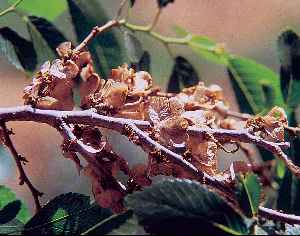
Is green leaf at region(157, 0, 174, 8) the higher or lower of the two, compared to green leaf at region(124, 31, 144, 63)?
higher

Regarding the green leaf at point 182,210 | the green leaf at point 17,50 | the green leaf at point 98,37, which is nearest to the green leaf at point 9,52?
the green leaf at point 17,50

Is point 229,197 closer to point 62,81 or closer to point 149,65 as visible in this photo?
point 62,81

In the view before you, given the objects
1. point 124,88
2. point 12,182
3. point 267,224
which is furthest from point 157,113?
point 12,182

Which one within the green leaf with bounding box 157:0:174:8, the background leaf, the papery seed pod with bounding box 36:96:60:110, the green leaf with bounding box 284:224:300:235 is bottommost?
the green leaf with bounding box 284:224:300:235

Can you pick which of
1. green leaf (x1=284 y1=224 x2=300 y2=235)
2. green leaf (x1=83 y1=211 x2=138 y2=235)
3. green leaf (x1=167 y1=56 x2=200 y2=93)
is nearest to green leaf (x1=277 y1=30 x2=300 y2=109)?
green leaf (x1=167 y1=56 x2=200 y2=93)

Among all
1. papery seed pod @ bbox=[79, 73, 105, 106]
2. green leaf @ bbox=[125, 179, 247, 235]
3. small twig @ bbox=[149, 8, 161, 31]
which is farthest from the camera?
small twig @ bbox=[149, 8, 161, 31]

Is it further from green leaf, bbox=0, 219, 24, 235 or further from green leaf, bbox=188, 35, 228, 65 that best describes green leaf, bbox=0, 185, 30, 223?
green leaf, bbox=188, 35, 228, 65

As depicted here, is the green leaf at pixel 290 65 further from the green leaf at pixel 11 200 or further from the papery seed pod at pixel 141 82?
the green leaf at pixel 11 200
